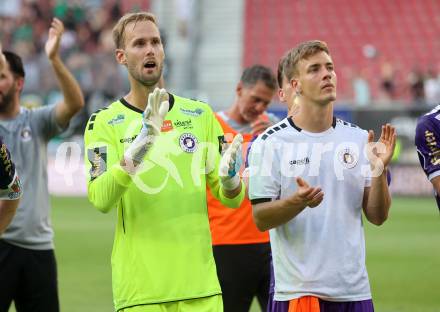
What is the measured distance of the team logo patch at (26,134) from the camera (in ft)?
19.1

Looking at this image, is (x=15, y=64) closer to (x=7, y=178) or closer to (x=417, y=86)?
(x=7, y=178)

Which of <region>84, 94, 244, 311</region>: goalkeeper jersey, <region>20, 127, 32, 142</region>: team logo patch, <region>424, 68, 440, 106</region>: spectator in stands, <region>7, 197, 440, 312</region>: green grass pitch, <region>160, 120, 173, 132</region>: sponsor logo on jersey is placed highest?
<region>424, 68, 440, 106</region>: spectator in stands

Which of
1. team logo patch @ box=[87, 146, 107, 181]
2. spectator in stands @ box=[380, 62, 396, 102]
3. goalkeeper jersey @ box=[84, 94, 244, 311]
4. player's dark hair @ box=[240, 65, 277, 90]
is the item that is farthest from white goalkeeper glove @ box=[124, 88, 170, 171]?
spectator in stands @ box=[380, 62, 396, 102]

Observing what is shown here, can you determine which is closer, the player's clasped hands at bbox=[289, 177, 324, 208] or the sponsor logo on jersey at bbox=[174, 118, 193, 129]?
the player's clasped hands at bbox=[289, 177, 324, 208]

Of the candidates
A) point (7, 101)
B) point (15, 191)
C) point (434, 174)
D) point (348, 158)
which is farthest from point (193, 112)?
point (7, 101)

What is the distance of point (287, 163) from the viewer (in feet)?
14.7

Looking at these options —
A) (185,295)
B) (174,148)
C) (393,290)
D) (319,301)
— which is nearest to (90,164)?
(174,148)

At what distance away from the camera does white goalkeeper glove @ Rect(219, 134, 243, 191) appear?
4.24 meters

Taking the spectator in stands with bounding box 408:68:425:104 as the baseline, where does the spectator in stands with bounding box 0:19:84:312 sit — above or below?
below

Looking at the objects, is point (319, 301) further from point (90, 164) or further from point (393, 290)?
point (393, 290)

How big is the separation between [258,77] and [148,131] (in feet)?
8.42

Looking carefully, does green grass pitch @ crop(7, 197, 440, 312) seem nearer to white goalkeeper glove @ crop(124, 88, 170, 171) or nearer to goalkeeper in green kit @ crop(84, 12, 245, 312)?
goalkeeper in green kit @ crop(84, 12, 245, 312)

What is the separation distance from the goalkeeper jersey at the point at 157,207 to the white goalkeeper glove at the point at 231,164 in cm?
15

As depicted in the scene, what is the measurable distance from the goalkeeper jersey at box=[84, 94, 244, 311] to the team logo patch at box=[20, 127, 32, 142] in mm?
1485
